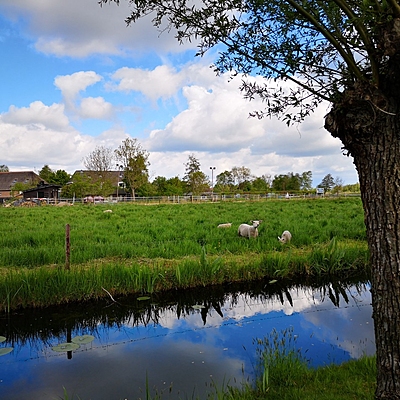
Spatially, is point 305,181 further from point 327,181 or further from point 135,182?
point 135,182

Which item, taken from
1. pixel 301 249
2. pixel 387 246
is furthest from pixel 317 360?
pixel 301 249

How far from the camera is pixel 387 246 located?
254 cm

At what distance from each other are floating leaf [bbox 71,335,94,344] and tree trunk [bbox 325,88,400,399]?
4.11 metres

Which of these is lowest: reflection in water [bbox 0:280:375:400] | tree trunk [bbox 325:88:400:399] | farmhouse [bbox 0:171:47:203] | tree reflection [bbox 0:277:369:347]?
reflection in water [bbox 0:280:375:400]

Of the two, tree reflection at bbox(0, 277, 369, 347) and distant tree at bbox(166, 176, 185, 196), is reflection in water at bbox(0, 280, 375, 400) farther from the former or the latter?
distant tree at bbox(166, 176, 185, 196)

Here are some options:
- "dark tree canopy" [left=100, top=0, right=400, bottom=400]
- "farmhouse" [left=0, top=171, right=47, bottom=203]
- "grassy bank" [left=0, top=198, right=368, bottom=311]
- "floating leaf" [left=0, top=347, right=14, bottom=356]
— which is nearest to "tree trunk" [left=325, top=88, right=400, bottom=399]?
"dark tree canopy" [left=100, top=0, right=400, bottom=400]

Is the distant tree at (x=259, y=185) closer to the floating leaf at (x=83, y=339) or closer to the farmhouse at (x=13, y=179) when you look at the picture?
the farmhouse at (x=13, y=179)

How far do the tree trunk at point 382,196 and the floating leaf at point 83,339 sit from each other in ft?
13.5

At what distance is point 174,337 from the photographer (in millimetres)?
5590

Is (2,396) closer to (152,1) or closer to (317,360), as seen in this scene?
(317,360)

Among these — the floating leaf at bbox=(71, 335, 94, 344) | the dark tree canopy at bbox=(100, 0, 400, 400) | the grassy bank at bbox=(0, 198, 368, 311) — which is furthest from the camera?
the grassy bank at bbox=(0, 198, 368, 311)

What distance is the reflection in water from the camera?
14.0ft

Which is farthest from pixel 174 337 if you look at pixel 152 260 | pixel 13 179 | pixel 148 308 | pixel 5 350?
pixel 13 179

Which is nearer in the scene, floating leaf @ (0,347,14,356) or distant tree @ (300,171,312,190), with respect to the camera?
floating leaf @ (0,347,14,356)
